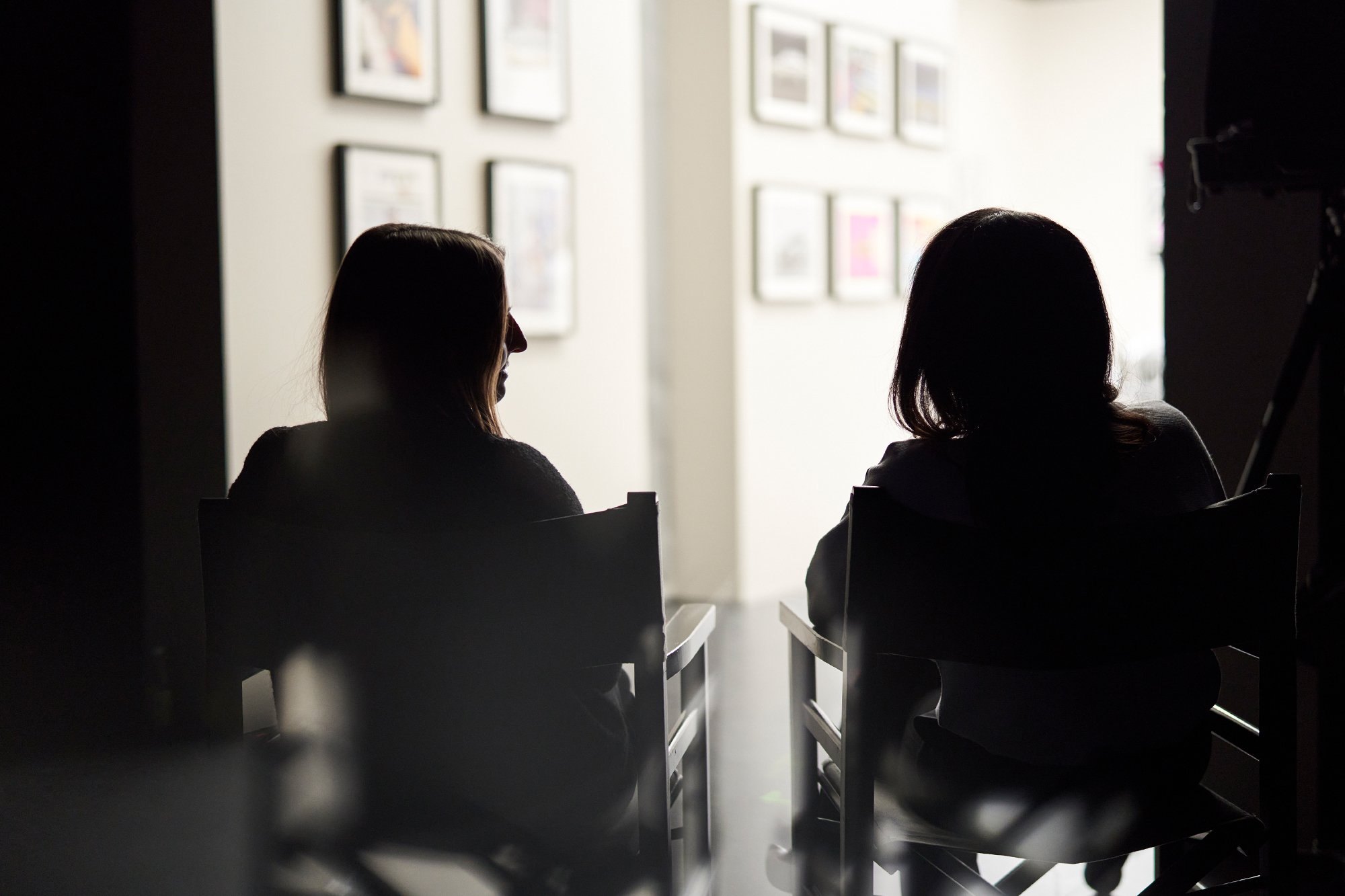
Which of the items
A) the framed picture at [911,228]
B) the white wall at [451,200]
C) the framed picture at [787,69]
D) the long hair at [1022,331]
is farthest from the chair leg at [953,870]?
the framed picture at [911,228]

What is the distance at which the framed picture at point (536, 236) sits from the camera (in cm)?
386

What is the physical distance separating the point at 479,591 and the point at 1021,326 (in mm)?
649

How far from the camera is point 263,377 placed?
3.16 m

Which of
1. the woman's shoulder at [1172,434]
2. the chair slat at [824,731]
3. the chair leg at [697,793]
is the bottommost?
the chair leg at [697,793]

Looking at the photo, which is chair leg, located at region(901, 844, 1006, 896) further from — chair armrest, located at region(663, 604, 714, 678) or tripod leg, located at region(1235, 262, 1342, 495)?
tripod leg, located at region(1235, 262, 1342, 495)

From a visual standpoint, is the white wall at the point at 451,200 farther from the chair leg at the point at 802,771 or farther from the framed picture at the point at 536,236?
the chair leg at the point at 802,771

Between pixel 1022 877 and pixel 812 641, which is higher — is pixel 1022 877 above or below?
below

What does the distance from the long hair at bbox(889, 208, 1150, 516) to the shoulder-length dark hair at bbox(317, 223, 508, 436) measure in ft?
1.81

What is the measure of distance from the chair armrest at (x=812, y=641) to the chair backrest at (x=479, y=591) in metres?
0.23

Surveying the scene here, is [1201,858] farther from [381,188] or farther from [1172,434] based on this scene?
[381,188]

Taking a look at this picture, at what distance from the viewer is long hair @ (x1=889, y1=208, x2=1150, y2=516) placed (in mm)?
1242

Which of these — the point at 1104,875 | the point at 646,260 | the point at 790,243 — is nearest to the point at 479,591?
the point at 1104,875

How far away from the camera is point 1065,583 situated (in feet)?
3.39

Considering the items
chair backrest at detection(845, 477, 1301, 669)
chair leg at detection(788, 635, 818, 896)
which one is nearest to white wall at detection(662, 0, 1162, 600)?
chair leg at detection(788, 635, 818, 896)
